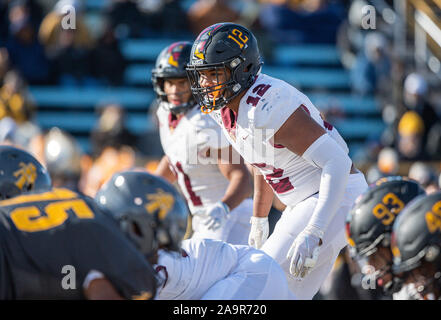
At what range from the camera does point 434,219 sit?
317 centimetres

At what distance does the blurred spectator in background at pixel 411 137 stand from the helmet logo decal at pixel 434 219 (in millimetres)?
6459

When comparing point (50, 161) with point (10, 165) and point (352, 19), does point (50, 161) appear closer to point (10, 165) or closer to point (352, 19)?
point (10, 165)

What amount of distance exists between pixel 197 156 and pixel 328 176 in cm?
142

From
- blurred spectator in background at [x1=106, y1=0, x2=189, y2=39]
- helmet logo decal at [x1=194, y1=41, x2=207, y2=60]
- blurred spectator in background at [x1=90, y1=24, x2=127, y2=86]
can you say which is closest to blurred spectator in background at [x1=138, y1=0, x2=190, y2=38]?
blurred spectator in background at [x1=106, y1=0, x2=189, y2=39]

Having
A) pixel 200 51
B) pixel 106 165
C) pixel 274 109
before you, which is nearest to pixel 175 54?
pixel 200 51

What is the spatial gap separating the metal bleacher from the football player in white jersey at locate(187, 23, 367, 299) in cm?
655

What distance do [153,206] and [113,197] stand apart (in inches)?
8.1

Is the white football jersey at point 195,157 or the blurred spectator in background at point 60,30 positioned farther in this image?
the blurred spectator in background at point 60,30

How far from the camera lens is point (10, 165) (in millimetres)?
4098

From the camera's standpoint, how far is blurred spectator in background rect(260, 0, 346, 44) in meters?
11.5

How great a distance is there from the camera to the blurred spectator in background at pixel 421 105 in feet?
33.3

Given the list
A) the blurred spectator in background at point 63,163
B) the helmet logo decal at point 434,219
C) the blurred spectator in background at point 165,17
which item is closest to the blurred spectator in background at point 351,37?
the blurred spectator in background at point 165,17

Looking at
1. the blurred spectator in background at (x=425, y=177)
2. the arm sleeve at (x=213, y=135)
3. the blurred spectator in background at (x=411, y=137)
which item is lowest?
the blurred spectator in background at (x=411, y=137)

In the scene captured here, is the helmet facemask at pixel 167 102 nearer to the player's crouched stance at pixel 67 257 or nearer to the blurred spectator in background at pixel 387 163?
the player's crouched stance at pixel 67 257
